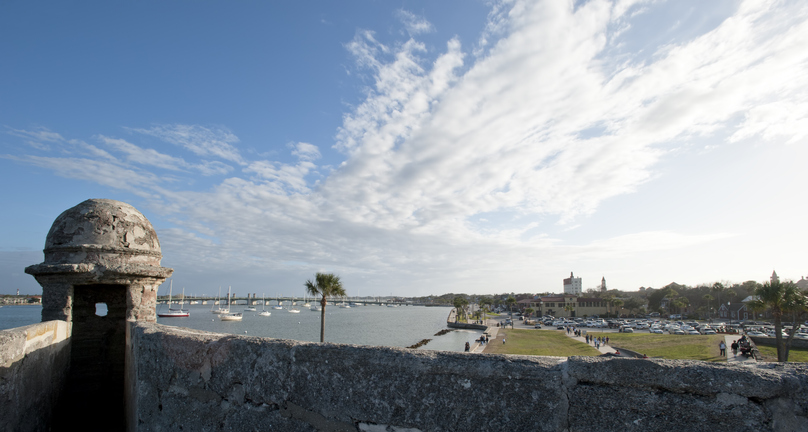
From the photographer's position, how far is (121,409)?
734 centimetres

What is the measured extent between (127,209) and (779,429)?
8958mm

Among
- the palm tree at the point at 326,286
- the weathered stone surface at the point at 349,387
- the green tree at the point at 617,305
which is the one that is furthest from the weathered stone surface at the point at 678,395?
the green tree at the point at 617,305

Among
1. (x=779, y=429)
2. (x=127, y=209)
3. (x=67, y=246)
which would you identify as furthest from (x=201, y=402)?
(x=127, y=209)

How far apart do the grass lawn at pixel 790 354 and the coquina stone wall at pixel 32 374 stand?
137ft

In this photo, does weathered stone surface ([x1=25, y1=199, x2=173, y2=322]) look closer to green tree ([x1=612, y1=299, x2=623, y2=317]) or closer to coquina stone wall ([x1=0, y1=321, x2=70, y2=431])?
coquina stone wall ([x1=0, y1=321, x2=70, y2=431])

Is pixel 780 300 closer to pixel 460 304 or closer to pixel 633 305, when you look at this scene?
pixel 460 304

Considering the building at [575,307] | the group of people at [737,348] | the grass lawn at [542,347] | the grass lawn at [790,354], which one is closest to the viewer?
the group of people at [737,348]

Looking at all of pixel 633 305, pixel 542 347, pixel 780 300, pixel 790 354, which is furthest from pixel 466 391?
pixel 633 305

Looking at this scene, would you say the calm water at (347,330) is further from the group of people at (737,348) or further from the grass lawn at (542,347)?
the group of people at (737,348)

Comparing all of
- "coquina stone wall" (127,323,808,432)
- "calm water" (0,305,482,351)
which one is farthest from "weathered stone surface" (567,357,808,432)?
"calm water" (0,305,482,351)

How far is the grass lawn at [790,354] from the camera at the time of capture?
32041 mm

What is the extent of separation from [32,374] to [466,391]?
5521mm

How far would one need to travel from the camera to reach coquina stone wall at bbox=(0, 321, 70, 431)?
166 inches

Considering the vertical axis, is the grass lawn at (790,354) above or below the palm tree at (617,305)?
above
